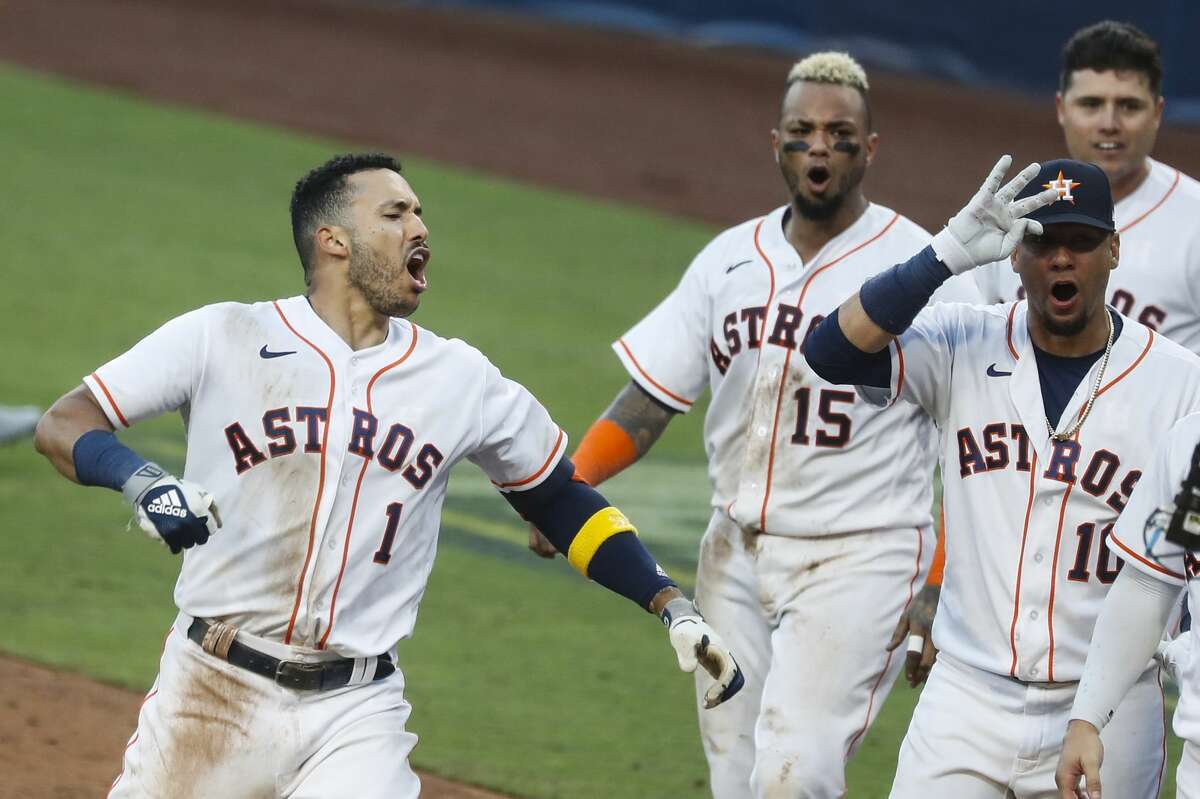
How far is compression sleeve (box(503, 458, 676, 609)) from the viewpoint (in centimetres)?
447

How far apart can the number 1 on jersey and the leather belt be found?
0.23m

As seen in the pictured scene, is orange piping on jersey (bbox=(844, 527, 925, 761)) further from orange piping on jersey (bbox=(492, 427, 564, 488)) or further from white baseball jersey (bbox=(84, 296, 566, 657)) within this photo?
white baseball jersey (bbox=(84, 296, 566, 657))

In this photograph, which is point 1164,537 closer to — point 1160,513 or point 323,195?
point 1160,513

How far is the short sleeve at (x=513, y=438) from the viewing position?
4.46m

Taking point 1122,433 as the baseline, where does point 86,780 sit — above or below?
below

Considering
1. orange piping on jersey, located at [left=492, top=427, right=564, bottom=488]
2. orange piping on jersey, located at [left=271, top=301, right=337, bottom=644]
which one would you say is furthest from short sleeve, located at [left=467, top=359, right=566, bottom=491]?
orange piping on jersey, located at [left=271, top=301, right=337, bottom=644]

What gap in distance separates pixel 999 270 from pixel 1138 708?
1.74 metres

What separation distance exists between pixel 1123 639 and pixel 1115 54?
101 inches

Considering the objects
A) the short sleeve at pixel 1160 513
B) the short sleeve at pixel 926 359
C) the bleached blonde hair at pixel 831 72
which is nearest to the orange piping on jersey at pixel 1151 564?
the short sleeve at pixel 1160 513

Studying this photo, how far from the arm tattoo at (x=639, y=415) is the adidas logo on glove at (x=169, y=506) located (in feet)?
6.70

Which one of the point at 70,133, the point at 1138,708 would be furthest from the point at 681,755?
the point at 70,133

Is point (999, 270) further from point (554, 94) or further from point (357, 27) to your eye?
point (357, 27)

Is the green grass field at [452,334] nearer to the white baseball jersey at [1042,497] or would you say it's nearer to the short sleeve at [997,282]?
the short sleeve at [997,282]

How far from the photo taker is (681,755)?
6730 mm
